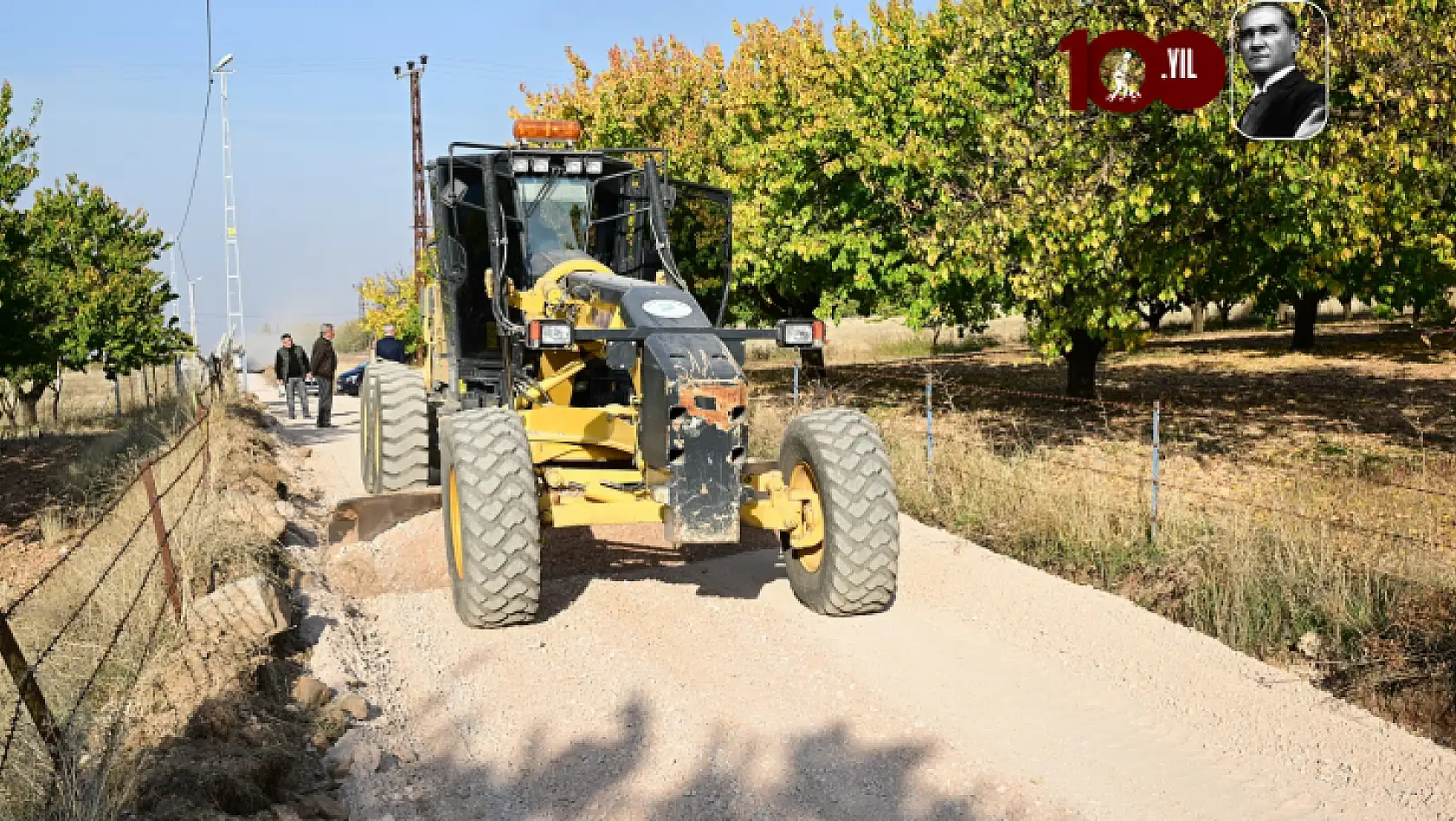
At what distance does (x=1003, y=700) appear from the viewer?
233 inches

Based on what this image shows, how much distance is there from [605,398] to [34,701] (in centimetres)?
417

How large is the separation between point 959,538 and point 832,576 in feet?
9.51

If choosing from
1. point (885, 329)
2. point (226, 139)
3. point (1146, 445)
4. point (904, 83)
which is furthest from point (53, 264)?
point (885, 329)

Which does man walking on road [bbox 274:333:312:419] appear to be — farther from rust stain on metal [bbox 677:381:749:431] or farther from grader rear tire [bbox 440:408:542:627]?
rust stain on metal [bbox 677:381:749:431]

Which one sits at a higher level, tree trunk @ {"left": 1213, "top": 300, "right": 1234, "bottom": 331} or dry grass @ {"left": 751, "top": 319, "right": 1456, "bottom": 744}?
tree trunk @ {"left": 1213, "top": 300, "right": 1234, "bottom": 331}

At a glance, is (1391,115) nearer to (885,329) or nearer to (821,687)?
(821,687)

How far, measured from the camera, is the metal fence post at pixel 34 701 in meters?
4.35

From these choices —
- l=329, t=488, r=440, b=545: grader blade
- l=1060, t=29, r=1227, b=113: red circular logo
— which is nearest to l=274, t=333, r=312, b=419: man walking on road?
l=329, t=488, r=440, b=545: grader blade

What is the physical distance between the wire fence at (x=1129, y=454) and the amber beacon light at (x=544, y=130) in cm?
415

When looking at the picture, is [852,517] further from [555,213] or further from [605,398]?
[555,213]

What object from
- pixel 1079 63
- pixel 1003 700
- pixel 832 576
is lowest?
pixel 1003 700

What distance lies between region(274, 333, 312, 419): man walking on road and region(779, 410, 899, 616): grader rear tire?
15.0m

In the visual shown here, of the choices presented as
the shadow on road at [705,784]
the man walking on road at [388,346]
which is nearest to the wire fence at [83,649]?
the shadow on road at [705,784]

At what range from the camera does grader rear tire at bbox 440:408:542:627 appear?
6.59 meters
